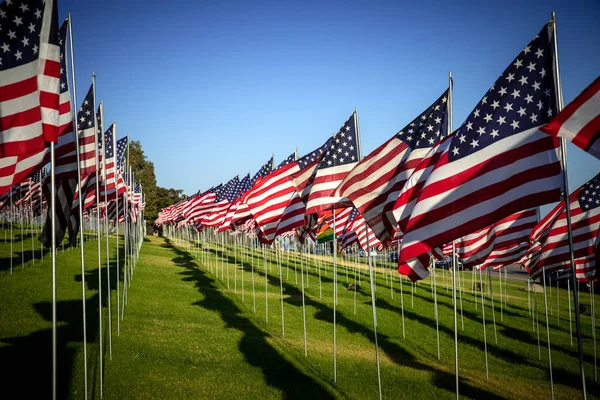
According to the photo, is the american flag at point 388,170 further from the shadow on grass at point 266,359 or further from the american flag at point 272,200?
the american flag at point 272,200

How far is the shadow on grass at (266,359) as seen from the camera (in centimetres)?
1084

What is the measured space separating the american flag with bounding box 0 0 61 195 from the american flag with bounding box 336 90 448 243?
6.29 meters

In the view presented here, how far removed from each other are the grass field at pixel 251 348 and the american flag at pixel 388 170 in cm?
462

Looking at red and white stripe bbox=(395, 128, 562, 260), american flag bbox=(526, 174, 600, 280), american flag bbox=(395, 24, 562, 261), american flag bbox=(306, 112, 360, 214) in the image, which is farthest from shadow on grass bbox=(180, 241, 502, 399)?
american flag bbox=(395, 24, 562, 261)

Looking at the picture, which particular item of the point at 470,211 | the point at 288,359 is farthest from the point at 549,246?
the point at 288,359

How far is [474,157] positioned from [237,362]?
30.6 feet

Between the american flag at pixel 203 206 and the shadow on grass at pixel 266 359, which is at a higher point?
the american flag at pixel 203 206

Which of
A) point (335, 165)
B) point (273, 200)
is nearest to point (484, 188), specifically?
point (335, 165)

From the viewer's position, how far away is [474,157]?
7023mm

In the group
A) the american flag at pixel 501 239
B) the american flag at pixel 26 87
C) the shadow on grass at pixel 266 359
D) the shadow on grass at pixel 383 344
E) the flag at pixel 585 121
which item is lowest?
the shadow on grass at pixel 383 344

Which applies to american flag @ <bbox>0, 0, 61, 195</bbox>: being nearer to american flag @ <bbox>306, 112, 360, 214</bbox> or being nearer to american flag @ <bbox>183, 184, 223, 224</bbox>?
american flag @ <bbox>306, 112, 360, 214</bbox>

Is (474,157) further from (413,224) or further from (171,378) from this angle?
(171,378)

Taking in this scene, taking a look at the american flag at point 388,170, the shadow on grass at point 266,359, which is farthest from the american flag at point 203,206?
the american flag at point 388,170

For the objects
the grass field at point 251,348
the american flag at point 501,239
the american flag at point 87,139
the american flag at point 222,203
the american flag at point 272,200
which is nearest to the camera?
the american flag at point 87,139
